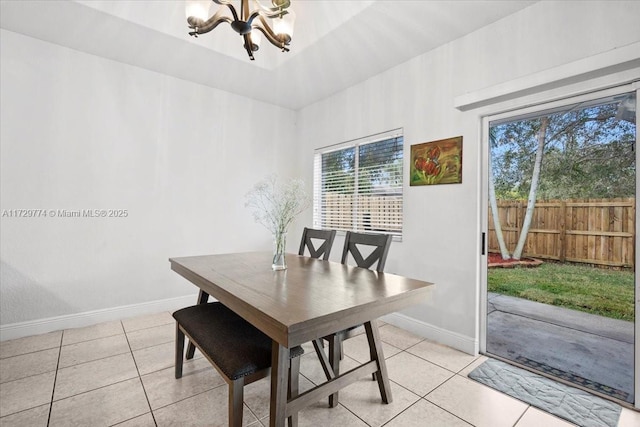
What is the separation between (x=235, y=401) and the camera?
1.38 m

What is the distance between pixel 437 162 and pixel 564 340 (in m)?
1.72

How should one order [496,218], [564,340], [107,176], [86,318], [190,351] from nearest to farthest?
1. [564,340]
2. [190,351]
3. [496,218]
4. [86,318]
5. [107,176]

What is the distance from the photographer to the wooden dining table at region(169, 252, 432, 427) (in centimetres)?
119

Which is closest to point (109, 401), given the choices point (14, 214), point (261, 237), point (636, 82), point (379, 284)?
point (379, 284)

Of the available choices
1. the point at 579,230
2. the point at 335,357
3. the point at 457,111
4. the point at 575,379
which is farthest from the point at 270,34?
the point at 575,379

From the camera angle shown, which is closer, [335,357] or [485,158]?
[335,357]

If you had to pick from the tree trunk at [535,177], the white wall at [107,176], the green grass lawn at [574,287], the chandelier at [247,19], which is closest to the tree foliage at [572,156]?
the tree trunk at [535,177]

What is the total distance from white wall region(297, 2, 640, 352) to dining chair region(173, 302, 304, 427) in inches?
69.4

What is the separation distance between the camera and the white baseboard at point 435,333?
255 centimetres

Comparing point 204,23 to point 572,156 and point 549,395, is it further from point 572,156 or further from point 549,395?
point 549,395

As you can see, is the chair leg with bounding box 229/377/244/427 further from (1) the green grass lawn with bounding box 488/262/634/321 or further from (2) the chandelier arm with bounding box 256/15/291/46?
(1) the green grass lawn with bounding box 488/262/634/321

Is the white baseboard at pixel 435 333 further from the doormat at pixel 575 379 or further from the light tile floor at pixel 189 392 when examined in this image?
the doormat at pixel 575 379

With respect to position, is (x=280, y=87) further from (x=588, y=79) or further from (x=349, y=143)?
(x=588, y=79)

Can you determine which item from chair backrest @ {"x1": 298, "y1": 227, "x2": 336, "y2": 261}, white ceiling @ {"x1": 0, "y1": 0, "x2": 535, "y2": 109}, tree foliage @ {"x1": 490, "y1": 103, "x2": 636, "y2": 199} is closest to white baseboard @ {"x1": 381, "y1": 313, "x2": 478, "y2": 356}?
chair backrest @ {"x1": 298, "y1": 227, "x2": 336, "y2": 261}
